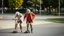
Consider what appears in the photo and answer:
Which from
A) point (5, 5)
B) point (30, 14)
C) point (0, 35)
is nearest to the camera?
point (0, 35)

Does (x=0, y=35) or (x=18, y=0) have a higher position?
(x=18, y=0)

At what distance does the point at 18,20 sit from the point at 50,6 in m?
50.8

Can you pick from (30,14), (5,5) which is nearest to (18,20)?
(30,14)

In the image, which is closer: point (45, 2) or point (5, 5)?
point (45, 2)

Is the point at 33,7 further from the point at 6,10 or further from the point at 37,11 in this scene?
the point at 6,10

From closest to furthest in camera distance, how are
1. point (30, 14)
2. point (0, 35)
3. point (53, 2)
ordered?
point (0, 35), point (30, 14), point (53, 2)

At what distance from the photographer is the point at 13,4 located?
6412 centimetres

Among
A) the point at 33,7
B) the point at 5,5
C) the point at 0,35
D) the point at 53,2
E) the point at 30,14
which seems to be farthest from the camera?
the point at 5,5

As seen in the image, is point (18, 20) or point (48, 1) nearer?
point (18, 20)

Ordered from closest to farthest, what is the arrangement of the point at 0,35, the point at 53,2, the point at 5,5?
the point at 0,35, the point at 53,2, the point at 5,5

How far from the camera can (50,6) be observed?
220 feet

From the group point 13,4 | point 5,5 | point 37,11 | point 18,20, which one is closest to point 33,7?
point 37,11

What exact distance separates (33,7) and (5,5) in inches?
497

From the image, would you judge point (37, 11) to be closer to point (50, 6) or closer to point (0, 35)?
point (50, 6)
